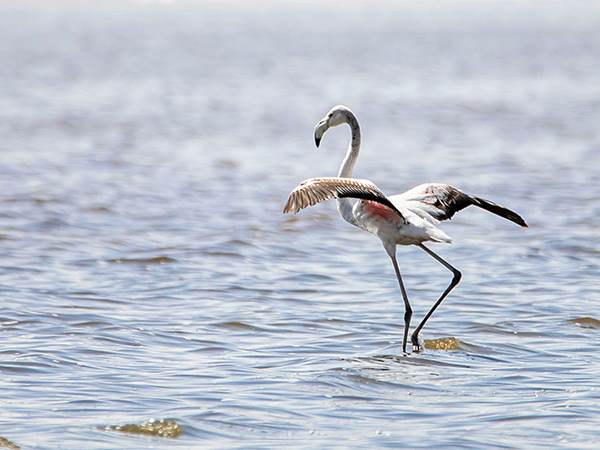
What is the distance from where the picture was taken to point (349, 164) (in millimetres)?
10172

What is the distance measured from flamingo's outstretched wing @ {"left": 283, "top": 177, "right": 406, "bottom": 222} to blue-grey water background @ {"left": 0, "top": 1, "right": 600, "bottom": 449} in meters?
1.10

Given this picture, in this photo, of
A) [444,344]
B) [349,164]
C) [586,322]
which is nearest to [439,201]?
[349,164]

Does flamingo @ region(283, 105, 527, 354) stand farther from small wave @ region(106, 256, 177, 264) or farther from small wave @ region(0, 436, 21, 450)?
small wave @ region(106, 256, 177, 264)

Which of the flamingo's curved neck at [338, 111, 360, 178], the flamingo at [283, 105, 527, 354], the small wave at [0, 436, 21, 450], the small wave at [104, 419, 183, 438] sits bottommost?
the small wave at [0, 436, 21, 450]

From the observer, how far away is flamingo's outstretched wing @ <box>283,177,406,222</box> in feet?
28.4

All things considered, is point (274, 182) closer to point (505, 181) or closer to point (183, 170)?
point (183, 170)

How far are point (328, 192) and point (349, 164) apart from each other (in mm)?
1431

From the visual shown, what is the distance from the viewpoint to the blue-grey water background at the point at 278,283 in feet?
25.6

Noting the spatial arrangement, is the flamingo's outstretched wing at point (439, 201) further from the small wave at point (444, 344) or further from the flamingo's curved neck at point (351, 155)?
the small wave at point (444, 344)

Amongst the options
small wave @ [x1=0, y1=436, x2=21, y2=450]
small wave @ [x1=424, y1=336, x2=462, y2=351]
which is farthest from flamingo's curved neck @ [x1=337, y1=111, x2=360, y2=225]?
small wave @ [x1=0, y1=436, x2=21, y2=450]

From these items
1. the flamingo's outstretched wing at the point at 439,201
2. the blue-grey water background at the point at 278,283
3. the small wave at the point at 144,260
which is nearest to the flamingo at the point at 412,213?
the flamingo's outstretched wing at the point at 439,201

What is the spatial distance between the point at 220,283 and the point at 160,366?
123 inches

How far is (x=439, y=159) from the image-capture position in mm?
21141

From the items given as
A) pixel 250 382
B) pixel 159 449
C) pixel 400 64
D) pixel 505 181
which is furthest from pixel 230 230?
pixel 400 64
